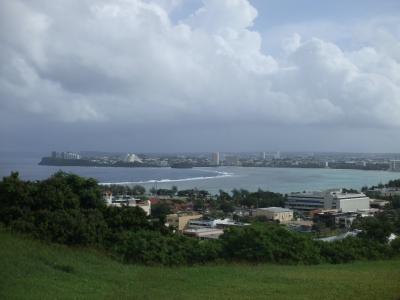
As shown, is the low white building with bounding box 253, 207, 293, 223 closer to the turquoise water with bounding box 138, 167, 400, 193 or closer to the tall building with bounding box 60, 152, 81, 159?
the turquoise water with bounding box 138, 167, 400, 193

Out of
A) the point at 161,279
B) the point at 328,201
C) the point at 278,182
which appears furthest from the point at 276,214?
the point at 278,182

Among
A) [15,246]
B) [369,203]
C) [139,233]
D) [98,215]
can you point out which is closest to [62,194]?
[98,215]

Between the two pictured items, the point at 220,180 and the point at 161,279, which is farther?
the point at 220,180

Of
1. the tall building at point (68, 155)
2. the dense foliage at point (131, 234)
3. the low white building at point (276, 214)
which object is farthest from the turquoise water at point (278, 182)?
the dense foliage at point (131, 234)

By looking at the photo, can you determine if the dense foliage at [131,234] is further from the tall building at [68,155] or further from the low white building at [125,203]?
the tall building at [68,155]

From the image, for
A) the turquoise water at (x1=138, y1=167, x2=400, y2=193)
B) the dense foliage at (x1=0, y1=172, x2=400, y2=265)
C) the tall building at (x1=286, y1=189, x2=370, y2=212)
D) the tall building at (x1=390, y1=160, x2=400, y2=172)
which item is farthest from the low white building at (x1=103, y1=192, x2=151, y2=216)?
the tall building at (x1=390, y1=160, x2=400, y2=172)

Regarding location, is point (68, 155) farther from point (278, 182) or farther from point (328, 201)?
point (328, 201)
